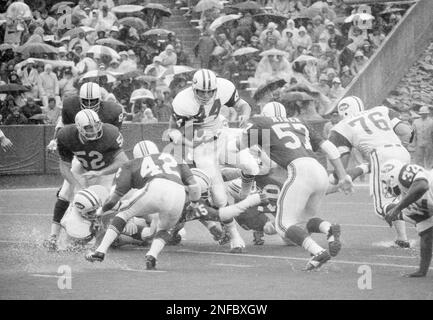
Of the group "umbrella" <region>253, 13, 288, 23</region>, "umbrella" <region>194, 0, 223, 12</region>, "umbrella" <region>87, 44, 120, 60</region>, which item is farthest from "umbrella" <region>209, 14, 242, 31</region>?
"umbrella" <region>87, 44, 120, 60</region>

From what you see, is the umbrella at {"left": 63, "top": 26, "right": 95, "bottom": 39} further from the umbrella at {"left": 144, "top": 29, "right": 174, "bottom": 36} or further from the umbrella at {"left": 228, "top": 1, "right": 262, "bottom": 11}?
the umbrella at {"left": 228, "top": 1, "right": 262, "bottom": 11}

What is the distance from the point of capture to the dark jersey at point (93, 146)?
44.0 ft

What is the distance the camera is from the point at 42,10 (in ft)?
93.5

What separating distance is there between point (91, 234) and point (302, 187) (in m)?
3.08

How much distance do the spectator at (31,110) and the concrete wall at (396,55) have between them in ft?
23.7

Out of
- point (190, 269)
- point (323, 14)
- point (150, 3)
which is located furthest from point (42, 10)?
point (190, 269)

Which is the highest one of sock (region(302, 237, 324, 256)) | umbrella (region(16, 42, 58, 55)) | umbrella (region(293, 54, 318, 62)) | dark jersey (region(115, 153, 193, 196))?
dark jersey (region(115, 153, 193, 196))

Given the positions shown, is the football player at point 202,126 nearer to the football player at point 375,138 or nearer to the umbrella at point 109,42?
the football player at point 375,138

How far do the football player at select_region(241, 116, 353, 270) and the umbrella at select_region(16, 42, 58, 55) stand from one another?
45.4 feet

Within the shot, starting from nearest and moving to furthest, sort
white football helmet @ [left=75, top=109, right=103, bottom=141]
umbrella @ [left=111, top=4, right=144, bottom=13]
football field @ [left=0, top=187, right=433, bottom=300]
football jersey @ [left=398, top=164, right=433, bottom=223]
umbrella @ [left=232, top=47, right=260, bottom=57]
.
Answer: football field @ [left=0, top=187, right=433, bottom=300], football jersey @ [left=398, top=164, right=433, bottom=223], white football helmet @ [left=75, top=109, right=103, bottom=141], umbrella @ [left=232, top=47, right=260, bottom=57], umbrella @ [left=111, top=4, right=144, bottom=13]

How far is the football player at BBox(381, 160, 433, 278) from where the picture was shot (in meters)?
10.5

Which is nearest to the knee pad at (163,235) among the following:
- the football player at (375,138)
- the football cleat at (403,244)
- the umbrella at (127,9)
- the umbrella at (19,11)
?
the football player at (375,138)

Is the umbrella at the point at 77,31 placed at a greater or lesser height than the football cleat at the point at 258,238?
lesser
